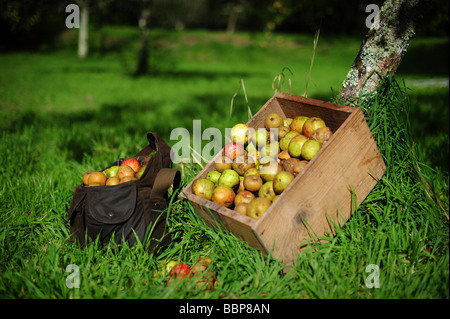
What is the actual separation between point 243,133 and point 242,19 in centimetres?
3750

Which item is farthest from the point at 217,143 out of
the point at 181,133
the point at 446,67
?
the point at 446,67

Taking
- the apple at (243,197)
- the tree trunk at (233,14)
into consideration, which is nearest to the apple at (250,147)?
the apple at (243,197)

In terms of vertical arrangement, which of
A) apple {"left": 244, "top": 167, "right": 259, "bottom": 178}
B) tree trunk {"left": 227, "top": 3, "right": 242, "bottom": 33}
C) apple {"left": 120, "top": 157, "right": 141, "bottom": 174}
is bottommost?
apple {"left": 120, "top": 157, "right": 141, "bottom": 174}

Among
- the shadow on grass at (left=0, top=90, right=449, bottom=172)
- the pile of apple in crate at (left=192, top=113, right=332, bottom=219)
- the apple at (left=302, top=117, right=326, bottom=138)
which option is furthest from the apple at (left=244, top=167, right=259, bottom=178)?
the shadow on grass at (left=0, top=90, right=449, bottom=172)

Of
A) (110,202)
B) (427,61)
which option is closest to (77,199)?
(110,202)

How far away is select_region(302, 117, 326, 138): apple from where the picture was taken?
2.48 meters

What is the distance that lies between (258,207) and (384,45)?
1775 millimetres

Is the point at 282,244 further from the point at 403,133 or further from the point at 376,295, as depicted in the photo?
the point at 403,133

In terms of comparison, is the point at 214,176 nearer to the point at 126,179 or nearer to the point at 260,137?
the point at 260,137

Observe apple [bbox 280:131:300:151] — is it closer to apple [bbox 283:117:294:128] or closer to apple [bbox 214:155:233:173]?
apple [bbox 283:117:294:128]

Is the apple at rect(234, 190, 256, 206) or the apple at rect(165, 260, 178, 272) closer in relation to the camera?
the apple at rect(165, 260, 178, 272)

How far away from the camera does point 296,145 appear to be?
2.44 meters

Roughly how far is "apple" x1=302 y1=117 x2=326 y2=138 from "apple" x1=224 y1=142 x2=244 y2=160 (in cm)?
52

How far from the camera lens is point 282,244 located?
83.7 inches
